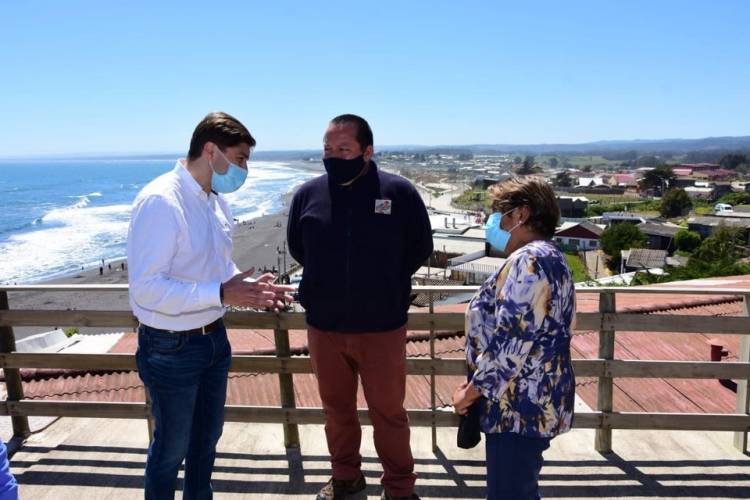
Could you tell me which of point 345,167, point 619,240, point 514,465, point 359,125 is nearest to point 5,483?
point 514,465

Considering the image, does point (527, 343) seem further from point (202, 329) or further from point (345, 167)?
point (202, 329)

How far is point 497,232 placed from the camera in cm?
247

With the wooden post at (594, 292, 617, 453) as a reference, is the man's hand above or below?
above

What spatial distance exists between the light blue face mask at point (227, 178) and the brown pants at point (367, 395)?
3.01 ft

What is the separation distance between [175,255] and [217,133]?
0.59 m

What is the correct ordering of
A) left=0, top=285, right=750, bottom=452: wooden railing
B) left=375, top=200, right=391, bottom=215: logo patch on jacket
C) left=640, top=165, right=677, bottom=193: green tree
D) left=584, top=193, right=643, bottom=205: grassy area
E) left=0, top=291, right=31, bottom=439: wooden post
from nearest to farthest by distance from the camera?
1. left=375, top=200, right=391, bottom=215: logo patch on jacket
2. left=0, top=285, right=750, bottom=452: wooden railing
3. left=0, top=291, right=31, bottom=439: wooden post
4. left=584, top=193, right=643, bottom=205: grassy area
5. left=640, top=165, right=677, bottom=193: green tree

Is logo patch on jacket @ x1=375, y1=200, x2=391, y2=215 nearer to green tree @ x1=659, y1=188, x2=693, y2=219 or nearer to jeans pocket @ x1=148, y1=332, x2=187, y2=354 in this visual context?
jeans pocket @ x1=148, y1=332, x2=187, y2=354

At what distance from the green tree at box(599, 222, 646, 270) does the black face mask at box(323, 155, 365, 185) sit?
5251 centimetres

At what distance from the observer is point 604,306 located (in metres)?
3.67

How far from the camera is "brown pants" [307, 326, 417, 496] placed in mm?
3043

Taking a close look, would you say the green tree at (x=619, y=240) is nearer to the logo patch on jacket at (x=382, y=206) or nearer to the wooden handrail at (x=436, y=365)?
the wooden handrail at (x=436, y=365)

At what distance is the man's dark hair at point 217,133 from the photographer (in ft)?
8.61

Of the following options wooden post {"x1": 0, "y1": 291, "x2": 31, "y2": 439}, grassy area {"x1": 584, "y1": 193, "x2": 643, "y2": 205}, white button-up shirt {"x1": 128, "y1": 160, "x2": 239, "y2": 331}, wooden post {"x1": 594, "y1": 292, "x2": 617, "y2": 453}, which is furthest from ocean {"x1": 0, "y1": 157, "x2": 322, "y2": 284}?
grassy area {"x1": 584, "y1": 193, "x2": 643, "y2": 205}

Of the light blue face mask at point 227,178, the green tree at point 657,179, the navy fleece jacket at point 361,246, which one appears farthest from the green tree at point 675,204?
the light blue face mask at point 227,178
